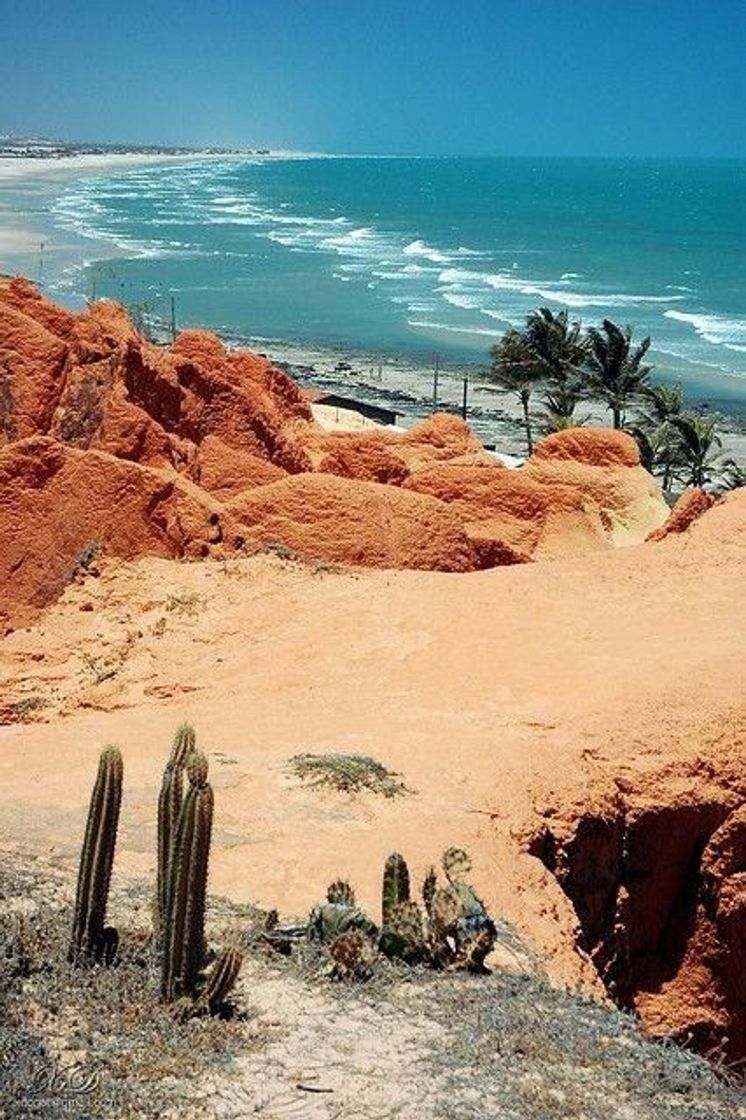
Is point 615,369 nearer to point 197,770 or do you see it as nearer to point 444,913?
point 444,913

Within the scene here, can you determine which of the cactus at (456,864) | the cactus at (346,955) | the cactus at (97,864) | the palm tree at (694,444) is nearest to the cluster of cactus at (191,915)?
the cactus at (97,864)

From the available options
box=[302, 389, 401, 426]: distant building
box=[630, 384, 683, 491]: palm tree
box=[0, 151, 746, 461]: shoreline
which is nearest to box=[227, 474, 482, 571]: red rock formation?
box=[630, 384, 683, 491]: palm tree

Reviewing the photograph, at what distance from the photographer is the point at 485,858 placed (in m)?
10.2

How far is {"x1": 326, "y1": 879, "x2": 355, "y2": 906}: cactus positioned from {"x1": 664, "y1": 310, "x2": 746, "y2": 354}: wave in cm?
6173

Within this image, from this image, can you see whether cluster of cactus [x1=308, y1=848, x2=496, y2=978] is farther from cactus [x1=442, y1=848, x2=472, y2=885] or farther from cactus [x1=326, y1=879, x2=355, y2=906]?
cactus [x1=442, y1=848, x2=472, y2=885]

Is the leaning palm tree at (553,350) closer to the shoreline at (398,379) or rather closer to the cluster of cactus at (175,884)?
the shoreline at (398,379)

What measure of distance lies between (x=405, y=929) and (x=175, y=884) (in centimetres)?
175

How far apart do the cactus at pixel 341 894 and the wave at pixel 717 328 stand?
61732 mm

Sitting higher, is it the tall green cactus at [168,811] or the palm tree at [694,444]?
the tall green cactus at [168,811]

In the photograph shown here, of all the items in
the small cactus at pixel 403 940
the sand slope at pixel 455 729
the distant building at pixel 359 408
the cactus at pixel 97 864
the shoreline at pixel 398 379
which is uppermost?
the cactus at pixel 97 864

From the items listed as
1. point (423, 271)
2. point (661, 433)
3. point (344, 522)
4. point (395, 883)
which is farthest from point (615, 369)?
point (423, 271)

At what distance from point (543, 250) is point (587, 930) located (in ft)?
346

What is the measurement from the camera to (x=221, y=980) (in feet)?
24.0

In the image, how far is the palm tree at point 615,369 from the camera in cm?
4197
